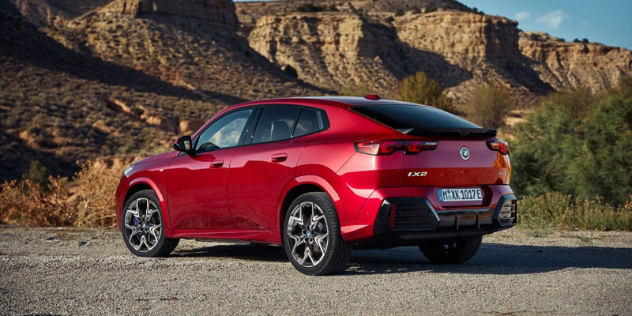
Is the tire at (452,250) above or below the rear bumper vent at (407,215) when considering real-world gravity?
below

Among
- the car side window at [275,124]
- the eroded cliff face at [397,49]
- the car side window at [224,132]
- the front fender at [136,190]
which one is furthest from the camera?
the eroded cliff face at [397,49]

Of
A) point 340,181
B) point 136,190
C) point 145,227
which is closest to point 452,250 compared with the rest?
point 340,181

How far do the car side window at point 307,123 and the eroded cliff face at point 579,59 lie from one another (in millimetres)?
104842

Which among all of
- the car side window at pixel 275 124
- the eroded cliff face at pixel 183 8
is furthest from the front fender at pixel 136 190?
the eroded cliff face at pixel 183 8

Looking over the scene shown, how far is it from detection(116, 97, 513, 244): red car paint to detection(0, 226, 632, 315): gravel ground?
1.52ft

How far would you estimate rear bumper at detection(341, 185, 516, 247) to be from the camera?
19.6ft

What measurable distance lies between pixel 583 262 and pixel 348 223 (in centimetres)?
284

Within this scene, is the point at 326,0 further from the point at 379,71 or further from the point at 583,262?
the point at 583,262

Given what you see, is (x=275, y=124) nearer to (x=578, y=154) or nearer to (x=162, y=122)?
(x=578, y=154)

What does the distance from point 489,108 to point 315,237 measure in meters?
59.1

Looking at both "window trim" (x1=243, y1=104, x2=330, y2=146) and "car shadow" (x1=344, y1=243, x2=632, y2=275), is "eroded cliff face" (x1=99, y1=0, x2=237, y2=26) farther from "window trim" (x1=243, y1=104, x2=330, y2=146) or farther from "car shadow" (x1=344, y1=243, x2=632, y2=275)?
"window trim" (x1=243, y1=104, x2=330, y2=146)

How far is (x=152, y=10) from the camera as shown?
68250mm

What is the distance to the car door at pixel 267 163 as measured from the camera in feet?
22.0

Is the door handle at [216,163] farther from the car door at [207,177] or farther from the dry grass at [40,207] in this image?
the dry grass at [40,207]
